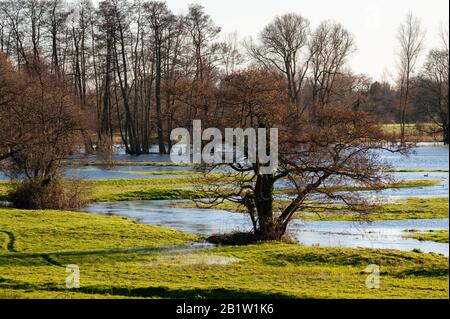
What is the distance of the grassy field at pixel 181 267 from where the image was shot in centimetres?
1786

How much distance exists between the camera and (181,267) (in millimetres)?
21953

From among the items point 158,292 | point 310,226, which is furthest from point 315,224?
point 158,292

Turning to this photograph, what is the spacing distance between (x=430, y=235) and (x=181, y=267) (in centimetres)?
1298

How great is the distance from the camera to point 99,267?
869 inches

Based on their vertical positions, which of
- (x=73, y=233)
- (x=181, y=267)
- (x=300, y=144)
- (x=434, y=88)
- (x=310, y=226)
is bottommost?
(x=310, y=226)

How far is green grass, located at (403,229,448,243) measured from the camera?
29.1m

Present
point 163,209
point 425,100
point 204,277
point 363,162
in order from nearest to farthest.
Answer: point 204,277
point 363,162
point 163,209
point 425,100

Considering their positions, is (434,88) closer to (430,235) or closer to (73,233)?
(430,235)

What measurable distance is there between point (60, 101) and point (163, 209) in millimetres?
9428

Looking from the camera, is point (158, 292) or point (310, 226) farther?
point (310, 226)

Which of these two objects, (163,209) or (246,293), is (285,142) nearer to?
(246,293)

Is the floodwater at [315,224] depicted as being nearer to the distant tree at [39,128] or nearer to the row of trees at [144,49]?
the distant tree at [39,128]

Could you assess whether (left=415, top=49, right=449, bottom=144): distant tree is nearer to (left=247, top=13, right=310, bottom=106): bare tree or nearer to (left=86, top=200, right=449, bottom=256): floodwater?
(left=247, top=13, right=310, bottom=106): bare tree
